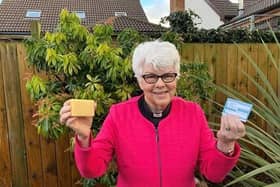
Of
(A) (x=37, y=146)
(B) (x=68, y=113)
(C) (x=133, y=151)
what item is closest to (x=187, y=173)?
(C) (x=133, y=151)

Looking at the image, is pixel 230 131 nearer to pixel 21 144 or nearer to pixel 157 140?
pixel 157 140

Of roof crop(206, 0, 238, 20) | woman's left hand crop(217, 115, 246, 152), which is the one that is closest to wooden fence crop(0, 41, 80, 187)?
woman's left hand crop(217, 115, 246, 152)

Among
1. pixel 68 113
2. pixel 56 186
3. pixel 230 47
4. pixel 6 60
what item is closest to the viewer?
pixel 68 113

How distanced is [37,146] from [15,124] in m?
0.28

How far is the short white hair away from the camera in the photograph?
1262 millimetres

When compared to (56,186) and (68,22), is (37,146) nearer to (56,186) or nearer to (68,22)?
(56,186)

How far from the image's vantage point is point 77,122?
110 centimetres

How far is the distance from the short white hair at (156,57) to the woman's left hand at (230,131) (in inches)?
11.8

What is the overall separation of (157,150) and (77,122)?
357 millimetres

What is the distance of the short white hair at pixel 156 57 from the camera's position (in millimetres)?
1262

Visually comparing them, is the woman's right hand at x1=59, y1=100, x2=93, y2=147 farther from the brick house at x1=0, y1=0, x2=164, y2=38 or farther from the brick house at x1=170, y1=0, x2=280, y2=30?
the brick house at x1=0, y1=0, x2=164, y2=38

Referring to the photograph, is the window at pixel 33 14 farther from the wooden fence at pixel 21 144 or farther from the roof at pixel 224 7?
the wooden fence at pixel 21 144

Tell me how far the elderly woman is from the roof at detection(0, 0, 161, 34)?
11.0 meters

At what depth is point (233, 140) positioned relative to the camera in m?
1.15
